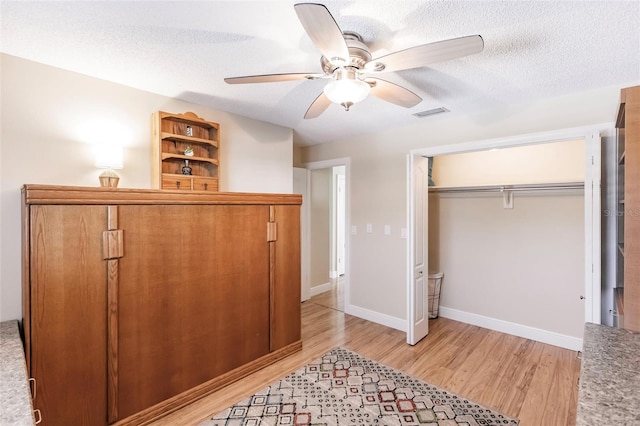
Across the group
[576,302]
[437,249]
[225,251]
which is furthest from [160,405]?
[576,302]

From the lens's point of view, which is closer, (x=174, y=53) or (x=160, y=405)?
(x=174, y=53)

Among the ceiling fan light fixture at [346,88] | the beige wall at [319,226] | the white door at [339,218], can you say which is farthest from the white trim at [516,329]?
the ceiling fan light fixture at [346,88]

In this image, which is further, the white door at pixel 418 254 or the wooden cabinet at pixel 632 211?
the white door at pixel 418 254

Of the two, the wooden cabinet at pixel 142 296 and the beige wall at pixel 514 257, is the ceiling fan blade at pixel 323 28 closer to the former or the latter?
the wooden cabinet at pixel 142 296

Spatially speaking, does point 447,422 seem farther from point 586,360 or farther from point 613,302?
point 613,302

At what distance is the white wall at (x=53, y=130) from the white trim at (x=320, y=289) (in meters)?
3.11

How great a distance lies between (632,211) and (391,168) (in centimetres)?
224

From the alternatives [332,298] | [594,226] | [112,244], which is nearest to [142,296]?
[112,244]

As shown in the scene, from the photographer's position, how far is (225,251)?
7.95 ft

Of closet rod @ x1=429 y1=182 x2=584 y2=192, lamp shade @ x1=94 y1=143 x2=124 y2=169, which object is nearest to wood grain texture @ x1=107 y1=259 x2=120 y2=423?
lamp shade @ x1=94 y1=143 x2=124 y2=169

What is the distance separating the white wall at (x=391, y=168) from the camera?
2.70 metres

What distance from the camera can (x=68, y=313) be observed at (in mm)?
1736

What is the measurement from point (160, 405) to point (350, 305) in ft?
8.19

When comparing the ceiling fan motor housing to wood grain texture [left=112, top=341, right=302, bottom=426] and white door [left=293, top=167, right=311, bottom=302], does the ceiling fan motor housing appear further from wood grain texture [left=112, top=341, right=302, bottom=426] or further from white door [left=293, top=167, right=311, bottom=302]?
white door [left=293, top=167, right=311, bottom=302]
